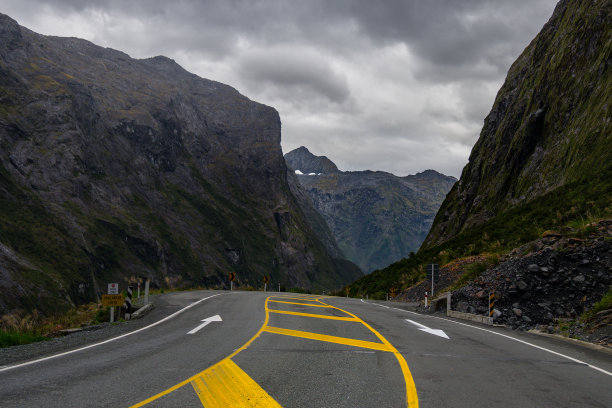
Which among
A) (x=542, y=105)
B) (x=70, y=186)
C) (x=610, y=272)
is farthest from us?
(x=70, y=186)

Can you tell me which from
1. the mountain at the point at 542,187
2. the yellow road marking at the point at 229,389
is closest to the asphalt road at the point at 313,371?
the yellow road marking at the point at 229,389

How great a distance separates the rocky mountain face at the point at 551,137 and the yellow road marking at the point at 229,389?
21.5m

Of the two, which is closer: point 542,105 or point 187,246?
point 542,105

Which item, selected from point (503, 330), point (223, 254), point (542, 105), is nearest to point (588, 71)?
point (542, 105)

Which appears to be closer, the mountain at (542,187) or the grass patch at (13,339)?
the grass patch at (13,339)

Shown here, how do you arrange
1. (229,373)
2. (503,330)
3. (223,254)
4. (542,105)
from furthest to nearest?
1. (223,254)
2. (542,105)
3. (503,330)
4. (229,373)

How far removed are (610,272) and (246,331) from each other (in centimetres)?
1332

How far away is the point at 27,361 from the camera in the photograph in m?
8.57

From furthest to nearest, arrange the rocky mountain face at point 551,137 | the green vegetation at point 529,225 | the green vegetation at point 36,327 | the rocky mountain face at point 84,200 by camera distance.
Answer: the rocky mountain face at point 84,200 < the rocky mountain face at point 551,137 < the green vegetation at point 529,225 < the green vegetation at point 36,327

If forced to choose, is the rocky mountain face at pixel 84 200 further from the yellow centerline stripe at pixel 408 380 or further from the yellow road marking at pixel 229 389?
the yellow centerline stripe at pixel 408 380

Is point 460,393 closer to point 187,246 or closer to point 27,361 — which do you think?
point 27,361

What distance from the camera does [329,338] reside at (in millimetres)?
11109

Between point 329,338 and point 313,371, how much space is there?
11.9 ft

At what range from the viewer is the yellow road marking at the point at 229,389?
5785 mm
